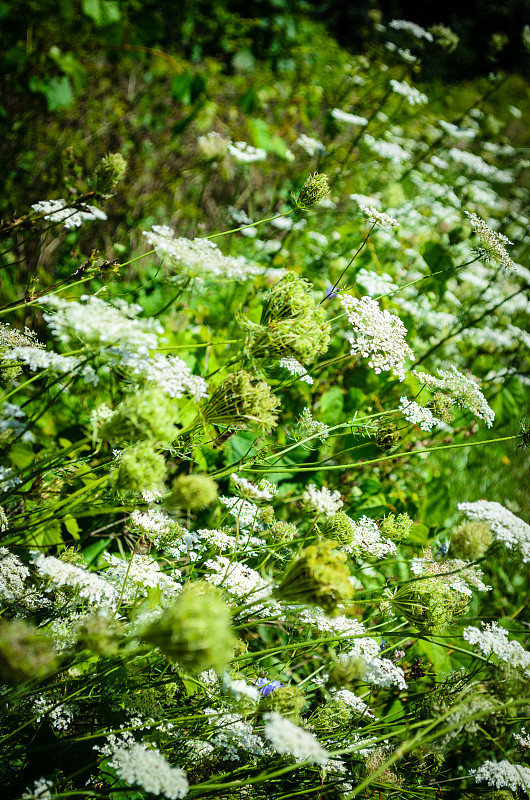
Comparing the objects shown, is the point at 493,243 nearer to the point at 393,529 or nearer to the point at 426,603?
the point at 393,529

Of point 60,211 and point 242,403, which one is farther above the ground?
point 60,211

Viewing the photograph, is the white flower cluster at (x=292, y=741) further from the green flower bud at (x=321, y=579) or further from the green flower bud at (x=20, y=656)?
the green flower bud at (x=20, y=656)

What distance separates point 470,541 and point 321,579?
1.70 feet

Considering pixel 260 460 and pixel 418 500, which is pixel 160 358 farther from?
pixel 418 500

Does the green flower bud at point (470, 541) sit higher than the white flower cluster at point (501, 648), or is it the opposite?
the green flower bud at point (470, 541)

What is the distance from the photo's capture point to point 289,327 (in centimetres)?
136

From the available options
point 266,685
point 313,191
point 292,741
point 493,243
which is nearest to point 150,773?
point 292,741

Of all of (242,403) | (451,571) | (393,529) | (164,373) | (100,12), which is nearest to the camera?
(164,373)

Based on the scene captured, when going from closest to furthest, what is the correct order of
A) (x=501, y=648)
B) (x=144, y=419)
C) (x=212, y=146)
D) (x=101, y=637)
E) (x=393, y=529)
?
(x=101, y=637) → (x=144, y=419) → (x=501, y=648) → (x=393, y=529) → (x=212, y=146)

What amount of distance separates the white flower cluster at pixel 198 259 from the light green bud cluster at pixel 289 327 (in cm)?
9

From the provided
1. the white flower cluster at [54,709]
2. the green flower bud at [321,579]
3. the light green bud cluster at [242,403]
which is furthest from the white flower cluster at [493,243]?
the white flower cluster at [54,709]

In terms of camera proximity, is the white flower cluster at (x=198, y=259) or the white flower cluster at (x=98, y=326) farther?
the white flower cluster at (x=198, y=259)

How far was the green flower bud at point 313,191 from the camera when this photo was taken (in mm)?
1775

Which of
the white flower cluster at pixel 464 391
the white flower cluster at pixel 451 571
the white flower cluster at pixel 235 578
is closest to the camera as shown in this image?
the white flower cluster at pixel 235 578
